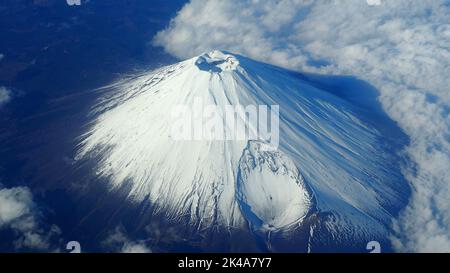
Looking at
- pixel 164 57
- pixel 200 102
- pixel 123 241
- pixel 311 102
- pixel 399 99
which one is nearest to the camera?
pixel 123 241

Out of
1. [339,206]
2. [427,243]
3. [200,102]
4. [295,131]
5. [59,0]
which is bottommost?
[427,243]

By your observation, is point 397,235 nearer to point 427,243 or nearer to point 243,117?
point 427,243

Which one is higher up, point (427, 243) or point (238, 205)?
point (238, 205)

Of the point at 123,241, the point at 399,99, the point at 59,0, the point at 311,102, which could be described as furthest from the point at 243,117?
the point at 59,0

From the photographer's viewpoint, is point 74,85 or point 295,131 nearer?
point 295,131

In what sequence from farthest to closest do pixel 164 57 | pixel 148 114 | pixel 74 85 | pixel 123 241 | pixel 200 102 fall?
pixel 164 57 < pixel 74 85 < pixel 148 114 < pixel 200 102 < pixel 123 241

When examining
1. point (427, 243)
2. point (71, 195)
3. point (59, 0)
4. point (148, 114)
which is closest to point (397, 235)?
point (427, 243)
